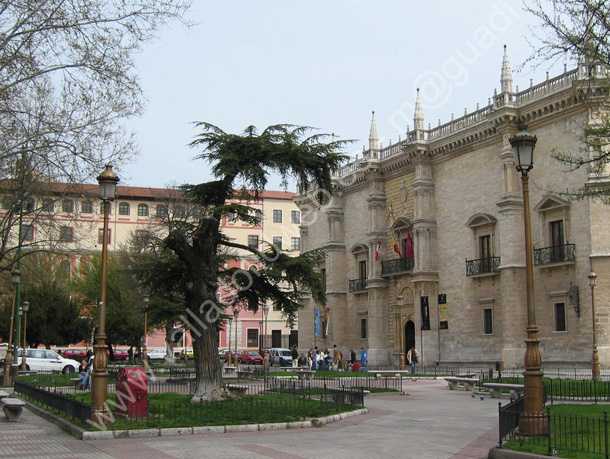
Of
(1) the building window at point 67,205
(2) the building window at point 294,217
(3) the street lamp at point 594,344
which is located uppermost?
(2) the building window at point 294,217

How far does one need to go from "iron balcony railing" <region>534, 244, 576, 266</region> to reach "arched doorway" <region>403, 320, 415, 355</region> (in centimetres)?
1277

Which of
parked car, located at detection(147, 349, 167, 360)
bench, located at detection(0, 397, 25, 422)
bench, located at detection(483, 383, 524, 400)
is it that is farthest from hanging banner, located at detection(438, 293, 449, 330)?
parked car, located at detection(147, 349, 167, 360)

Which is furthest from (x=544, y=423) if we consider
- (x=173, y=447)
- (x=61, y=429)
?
(x=61, y=429)

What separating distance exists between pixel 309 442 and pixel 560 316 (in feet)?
80.4

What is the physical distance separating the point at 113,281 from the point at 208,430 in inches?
1644

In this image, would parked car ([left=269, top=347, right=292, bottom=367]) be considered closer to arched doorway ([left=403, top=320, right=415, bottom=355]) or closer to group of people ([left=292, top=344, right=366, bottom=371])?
group of people ([left=292, top=344, right=366, bottom=371])

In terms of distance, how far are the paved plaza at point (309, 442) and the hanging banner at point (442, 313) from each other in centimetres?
2427

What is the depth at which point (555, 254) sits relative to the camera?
114 ft

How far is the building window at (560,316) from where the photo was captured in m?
34.4

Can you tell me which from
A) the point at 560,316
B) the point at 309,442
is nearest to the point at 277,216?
the point at 560,316

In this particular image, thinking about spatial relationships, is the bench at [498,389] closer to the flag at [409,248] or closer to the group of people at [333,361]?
the group of people at [333,361]

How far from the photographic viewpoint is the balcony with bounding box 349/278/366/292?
51656 mm

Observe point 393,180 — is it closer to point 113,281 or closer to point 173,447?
point 113,281

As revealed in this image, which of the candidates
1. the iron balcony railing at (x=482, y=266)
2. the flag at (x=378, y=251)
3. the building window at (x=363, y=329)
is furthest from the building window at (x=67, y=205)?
the building window at (x=363, y=329)
